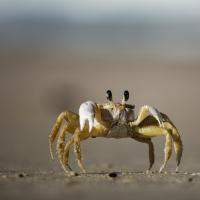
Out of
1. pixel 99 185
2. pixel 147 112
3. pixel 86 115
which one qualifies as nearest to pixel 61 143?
pixel 86 115

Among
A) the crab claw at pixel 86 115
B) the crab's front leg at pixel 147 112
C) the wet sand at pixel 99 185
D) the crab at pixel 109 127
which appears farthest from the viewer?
the crab's front leg at pixel 147 112

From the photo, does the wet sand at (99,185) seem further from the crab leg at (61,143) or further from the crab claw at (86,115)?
the crab claw at (86,115)

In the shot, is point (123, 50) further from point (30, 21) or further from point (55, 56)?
point (30, 21)

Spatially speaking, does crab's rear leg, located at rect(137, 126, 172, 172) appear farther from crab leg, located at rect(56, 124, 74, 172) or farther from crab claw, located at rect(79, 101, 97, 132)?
crab leg, located at rect(56, 124, 74, 172)

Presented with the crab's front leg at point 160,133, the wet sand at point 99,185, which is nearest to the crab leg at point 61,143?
the wet sand at point 99,185

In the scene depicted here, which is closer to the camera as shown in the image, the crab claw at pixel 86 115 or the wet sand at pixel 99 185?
the wet sand at pixel 99 185

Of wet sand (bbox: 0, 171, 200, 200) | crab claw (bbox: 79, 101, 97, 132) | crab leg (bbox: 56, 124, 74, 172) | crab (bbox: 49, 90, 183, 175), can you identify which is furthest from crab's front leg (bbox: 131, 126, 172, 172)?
crab leg (bbox: 56, 124, 74, 172)
